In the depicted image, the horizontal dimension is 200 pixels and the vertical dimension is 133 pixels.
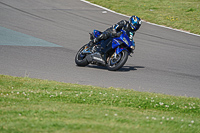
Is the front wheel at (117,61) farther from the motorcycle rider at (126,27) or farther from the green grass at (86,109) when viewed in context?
the green grass at (86,109)

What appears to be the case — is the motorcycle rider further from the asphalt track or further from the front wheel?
the asphalt track

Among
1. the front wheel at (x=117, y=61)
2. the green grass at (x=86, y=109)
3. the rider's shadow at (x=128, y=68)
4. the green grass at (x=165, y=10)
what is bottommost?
the green grass at (x=86, y=109)

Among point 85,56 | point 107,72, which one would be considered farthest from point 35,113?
point 85,56

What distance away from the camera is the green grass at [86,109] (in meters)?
4.66

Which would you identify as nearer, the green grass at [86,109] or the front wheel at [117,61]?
the green grass at [86,109]

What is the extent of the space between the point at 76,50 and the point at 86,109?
7938 mm

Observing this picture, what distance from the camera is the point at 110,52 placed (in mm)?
10758

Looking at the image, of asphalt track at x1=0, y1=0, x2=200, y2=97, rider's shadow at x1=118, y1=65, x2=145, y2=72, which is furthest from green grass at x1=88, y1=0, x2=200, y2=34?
rider's shadow at x1=118, y1=65, x2=145, y2=72

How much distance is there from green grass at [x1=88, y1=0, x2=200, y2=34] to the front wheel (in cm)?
980

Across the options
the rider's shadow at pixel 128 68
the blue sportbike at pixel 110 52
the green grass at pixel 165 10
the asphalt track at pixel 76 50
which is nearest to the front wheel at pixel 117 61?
the blue sportbike at pixel 110 52

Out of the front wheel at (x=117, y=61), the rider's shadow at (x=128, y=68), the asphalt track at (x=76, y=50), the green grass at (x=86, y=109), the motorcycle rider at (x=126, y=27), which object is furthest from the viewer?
the rider's shadow at (x=128, y=68)

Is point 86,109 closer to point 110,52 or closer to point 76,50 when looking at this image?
point 110,52

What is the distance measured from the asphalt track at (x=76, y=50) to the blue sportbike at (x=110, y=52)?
0.29 meters

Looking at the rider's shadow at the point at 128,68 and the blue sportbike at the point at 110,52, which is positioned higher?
the blue sportbike at the point at 110,52
